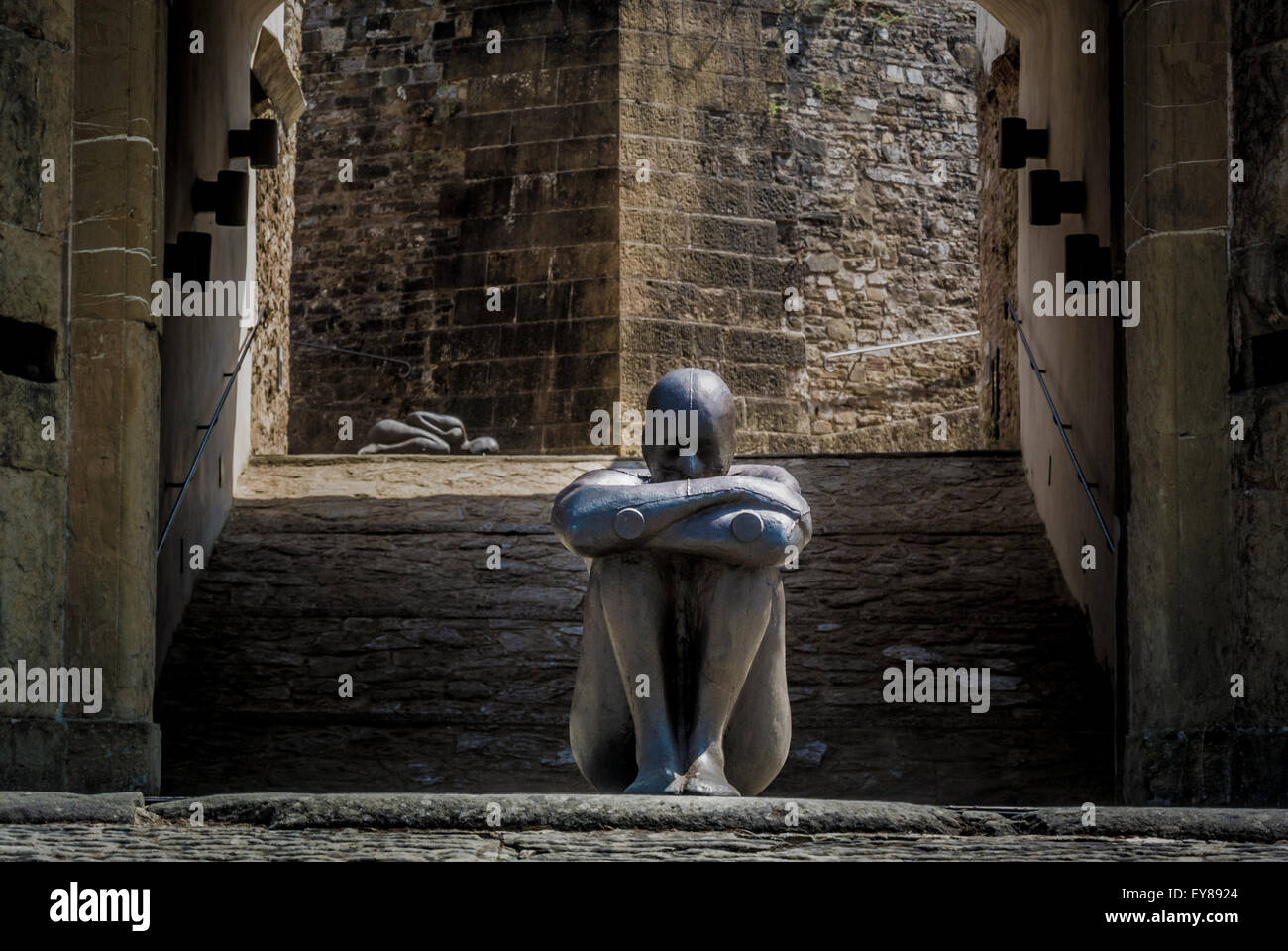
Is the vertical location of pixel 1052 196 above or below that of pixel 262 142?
below

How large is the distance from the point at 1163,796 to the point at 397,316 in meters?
12.6

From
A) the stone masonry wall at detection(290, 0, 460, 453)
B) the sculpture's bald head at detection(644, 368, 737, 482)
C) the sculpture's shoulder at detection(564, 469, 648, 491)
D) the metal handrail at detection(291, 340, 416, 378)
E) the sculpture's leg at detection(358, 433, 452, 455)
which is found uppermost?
the stone masonry wall at detection(290, 0, 460, 453)

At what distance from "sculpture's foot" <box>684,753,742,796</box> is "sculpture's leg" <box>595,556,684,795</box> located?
0.20 feet

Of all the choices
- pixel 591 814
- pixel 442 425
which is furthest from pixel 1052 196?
pixel 442 425

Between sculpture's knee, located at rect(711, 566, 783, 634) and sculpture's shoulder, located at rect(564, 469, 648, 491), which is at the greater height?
sculpture's shoulder, located at rect(564, 469, 648, 491)

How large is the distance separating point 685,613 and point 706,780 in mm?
433

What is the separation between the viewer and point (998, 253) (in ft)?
43.3

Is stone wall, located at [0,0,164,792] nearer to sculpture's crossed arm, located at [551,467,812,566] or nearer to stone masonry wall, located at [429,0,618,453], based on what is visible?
sculpture's crossed arm, located at [551,467,812,566]

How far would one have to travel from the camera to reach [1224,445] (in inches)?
260

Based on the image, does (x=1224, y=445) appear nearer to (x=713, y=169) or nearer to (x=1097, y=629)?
(x=1097, y=629)

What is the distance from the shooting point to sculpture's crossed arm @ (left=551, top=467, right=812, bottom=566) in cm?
521

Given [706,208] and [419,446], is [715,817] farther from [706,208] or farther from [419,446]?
[706,208]

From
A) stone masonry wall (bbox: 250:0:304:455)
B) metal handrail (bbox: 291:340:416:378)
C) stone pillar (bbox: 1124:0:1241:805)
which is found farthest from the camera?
metal handrail (bbox: 291:340:416:378)

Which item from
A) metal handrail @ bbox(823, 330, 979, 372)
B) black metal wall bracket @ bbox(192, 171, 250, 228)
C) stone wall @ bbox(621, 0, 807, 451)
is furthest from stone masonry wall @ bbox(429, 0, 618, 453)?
black metal wall bracket @ bbox(192, 171, 250, 228)
